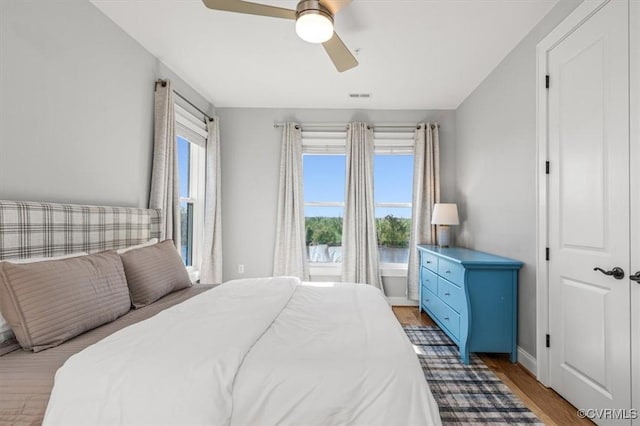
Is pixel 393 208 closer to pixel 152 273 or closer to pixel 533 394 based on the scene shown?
pixel 533 394

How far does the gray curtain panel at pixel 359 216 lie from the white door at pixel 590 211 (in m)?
2.09

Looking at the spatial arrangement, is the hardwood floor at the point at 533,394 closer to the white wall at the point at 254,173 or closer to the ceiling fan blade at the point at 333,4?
the white wall at the point at 254,173

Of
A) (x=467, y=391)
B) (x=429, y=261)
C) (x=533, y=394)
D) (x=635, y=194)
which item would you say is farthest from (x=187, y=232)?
(x=635, y=194)

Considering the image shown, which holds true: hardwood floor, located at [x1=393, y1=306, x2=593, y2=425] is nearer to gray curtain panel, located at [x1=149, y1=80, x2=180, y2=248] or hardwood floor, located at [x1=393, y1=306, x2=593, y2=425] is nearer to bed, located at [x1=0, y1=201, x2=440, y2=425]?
bed, located at [x1=0, y1=201, x2=440, y2=425]

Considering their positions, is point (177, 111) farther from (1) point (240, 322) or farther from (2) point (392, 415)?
(2) point (392, 415)

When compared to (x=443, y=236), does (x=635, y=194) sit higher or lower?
higher

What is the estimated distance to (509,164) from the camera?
2.68 m

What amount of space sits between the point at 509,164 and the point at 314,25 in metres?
2.04

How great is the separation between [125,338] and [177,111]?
2.54 meters

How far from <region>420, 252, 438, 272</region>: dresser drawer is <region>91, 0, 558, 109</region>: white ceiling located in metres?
1.87

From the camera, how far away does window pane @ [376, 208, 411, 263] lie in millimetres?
4246

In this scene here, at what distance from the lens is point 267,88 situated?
350cm

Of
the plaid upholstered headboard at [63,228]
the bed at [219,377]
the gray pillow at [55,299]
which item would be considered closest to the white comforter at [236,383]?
the bed at [219,377]

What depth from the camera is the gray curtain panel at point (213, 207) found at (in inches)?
149
